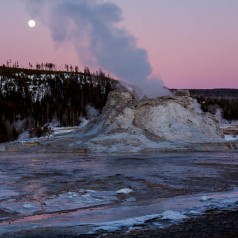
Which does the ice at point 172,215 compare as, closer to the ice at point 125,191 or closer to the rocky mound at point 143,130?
the ice at point 125,191

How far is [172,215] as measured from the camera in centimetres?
944

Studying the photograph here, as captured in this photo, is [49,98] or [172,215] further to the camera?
[49,98]

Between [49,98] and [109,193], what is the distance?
120 meters

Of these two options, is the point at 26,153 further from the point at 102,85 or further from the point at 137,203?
the point at 102,85

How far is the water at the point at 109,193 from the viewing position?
9.46 meters

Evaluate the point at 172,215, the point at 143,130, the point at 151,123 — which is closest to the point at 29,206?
the point at 172,215

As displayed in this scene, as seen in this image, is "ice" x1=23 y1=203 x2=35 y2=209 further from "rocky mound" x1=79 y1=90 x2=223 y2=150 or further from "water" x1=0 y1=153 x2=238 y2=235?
"rocky mound" x1=79 y1=90 x2=223 y2=150

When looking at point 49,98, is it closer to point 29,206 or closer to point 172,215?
point 29,206

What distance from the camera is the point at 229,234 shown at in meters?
7.54

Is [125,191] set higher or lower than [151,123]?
lower

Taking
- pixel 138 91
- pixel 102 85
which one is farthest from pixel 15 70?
pixel 138 91

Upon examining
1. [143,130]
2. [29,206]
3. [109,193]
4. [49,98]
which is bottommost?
[109,193]

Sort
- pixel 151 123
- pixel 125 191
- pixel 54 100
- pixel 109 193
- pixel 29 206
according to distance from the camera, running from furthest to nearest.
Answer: pixel 54 100, pixel 151 123, pixel 125 191, pixel 109 193, pixel 29 206

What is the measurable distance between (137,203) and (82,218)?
228 centimetres
